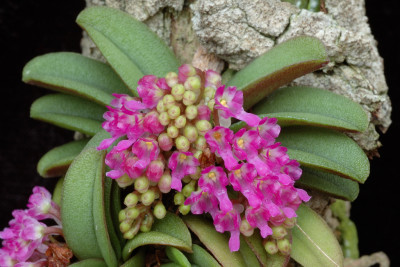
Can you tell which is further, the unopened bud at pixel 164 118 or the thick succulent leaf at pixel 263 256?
the thick succulent leaf at pixel 263 256

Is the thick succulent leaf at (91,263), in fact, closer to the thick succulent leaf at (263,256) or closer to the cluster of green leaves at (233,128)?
the cluster of green leaves at (233,128)

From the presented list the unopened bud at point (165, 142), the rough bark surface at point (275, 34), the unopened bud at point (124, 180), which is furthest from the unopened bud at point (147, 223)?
the rough bark surface at point (275, 34)

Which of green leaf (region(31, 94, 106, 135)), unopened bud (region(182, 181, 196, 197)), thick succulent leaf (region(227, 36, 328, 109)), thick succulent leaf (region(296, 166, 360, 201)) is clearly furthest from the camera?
green leaf (region(31, 94, 106, 135))

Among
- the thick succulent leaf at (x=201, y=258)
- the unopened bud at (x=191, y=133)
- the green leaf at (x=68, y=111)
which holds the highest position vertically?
the unopened bud at (x=191, y=133)

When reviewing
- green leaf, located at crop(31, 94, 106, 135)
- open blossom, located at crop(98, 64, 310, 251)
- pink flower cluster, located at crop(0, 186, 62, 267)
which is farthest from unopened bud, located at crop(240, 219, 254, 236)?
green leaf, located at crop(31, 94, 106, 135)

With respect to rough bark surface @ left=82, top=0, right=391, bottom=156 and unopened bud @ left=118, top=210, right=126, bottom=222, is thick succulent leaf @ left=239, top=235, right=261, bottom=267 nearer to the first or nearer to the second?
unopened bud @ left=118, top=210, right=126, bottom=222

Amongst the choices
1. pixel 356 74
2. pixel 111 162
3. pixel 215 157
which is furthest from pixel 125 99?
pixel 356 74
